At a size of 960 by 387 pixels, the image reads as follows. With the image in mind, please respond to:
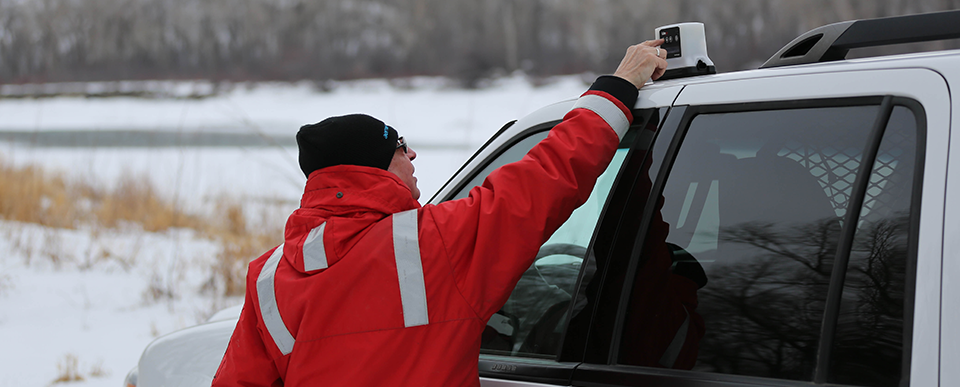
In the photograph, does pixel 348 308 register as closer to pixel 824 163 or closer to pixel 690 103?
pixel 690 103

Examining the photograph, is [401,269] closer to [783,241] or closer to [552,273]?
[552,273]

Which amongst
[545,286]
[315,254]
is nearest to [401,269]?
[315,254]

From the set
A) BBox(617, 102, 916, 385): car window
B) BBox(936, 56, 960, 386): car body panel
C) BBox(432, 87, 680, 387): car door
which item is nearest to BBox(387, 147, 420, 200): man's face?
BBox(432, 87, 680, 387): car door

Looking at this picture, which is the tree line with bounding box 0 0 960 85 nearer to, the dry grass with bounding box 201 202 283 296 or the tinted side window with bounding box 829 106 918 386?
the dry grass with bounding box 201 202 283 296

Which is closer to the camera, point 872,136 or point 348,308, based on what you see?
point 872,136

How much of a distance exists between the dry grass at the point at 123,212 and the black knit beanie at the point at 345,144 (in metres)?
5.41

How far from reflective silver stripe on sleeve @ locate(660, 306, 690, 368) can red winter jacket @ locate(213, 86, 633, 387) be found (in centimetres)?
34

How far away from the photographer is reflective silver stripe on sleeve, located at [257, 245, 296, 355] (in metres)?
1.60

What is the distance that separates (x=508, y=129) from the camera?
2010 millimetres

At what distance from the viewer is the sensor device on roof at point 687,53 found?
1.80 metres

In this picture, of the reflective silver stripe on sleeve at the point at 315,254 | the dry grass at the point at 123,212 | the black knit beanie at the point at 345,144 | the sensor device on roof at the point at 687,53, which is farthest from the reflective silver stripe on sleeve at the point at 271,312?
the dry grass at the point at 123,212

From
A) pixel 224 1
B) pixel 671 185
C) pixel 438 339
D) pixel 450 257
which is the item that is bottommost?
pixel 438 339

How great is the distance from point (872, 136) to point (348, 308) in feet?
3.46

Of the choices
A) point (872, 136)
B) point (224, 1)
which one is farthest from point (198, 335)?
point (224, 1)
